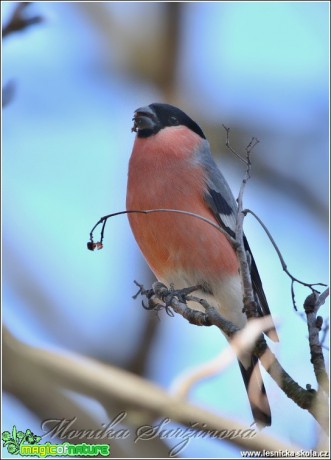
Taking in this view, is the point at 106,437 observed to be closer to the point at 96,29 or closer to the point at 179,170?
the point at 179,170

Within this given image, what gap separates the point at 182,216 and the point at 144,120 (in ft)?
1.95

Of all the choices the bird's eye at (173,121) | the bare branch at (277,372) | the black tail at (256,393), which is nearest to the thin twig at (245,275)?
the bare branch at (277,372)

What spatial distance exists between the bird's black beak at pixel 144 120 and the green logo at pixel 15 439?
1636 mm

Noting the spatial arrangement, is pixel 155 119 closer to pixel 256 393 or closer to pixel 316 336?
pixel 256 393

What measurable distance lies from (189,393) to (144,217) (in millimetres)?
1178

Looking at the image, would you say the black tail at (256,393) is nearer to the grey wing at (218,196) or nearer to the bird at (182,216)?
the bird at (182,216)

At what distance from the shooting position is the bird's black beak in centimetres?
358

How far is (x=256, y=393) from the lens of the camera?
10.6 ft

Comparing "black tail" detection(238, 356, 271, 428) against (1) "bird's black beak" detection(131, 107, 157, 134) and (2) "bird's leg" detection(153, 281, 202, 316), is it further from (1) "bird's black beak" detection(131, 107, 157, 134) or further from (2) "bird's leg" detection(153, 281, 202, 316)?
(1) "bird's black beak" detection(131, 107, 157, 134)

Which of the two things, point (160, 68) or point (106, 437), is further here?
point (160, 68)

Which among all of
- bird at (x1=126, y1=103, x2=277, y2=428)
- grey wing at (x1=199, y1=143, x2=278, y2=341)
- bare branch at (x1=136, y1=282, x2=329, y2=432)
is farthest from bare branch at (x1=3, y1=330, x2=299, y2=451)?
grey wing at (x1=199, y1=143, x2=278, y2=341)

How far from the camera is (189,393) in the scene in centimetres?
244

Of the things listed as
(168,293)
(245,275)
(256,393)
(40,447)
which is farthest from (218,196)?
(40,447)

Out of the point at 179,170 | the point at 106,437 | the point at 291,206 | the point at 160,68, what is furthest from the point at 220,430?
the point at 160,68
